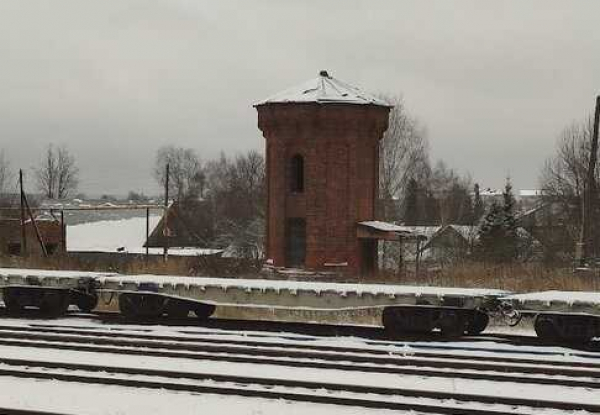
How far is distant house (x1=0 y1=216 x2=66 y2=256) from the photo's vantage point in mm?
42469

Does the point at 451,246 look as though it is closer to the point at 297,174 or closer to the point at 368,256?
the point at 368,256

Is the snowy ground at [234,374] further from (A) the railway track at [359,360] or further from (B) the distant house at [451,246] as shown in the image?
(B) the distant house at [451,246]

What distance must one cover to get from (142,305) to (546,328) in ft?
28.9

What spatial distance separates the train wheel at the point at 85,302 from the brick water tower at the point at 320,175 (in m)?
10.6

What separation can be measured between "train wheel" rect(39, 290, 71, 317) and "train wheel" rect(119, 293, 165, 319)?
5.57 ft

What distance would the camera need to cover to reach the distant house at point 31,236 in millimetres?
42469

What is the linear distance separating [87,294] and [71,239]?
1670 inches

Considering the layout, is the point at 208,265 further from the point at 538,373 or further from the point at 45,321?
the point at 538,373

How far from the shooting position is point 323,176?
2684cm

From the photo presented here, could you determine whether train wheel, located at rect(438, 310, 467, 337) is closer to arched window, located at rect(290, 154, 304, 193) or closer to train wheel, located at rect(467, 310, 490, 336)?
train wheel, located at rect(467, 310, 490, 336)

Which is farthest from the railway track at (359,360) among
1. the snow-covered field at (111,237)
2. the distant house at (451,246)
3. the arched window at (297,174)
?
the snow-covered field at (111,237)

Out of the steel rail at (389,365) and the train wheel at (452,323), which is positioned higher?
the train wheel at (452,323)

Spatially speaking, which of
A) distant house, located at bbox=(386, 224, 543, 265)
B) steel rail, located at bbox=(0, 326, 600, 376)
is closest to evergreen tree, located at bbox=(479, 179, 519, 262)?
distant house, located at bbox=(386, 224, 543, 265)

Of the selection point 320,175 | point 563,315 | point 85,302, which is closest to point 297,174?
point 320,175
